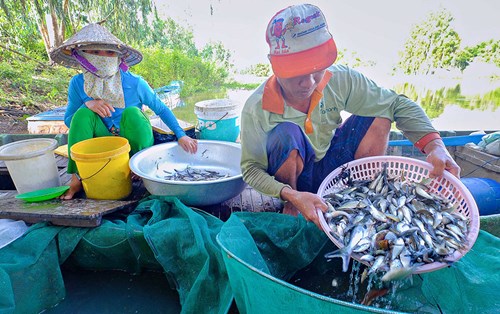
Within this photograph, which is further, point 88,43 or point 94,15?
point 94,15

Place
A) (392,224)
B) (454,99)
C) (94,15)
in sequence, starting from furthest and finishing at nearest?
(454,99) < (94,15) < (392,224)

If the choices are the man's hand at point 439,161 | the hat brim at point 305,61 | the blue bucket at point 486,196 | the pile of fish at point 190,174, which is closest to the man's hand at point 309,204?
the hat brim at point 305,61

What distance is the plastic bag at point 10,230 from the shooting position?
1.85 meters

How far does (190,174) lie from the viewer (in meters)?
2.65

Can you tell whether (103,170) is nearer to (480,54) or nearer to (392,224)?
(392,224)

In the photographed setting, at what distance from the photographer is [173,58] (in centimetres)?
1148

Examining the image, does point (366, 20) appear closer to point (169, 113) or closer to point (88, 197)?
point (169, 113)

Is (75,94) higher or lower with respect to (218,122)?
higher

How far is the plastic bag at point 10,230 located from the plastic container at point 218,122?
6.27 feet

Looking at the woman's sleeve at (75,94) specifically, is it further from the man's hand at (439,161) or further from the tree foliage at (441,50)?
the tree foliage at (441,50)

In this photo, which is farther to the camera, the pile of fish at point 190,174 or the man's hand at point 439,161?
the pile of fish at point 190,174

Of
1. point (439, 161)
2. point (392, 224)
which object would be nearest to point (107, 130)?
point (392, 224)

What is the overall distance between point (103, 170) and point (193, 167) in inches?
33.4

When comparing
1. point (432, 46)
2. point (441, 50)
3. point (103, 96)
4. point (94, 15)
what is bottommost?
point (103, 96)
